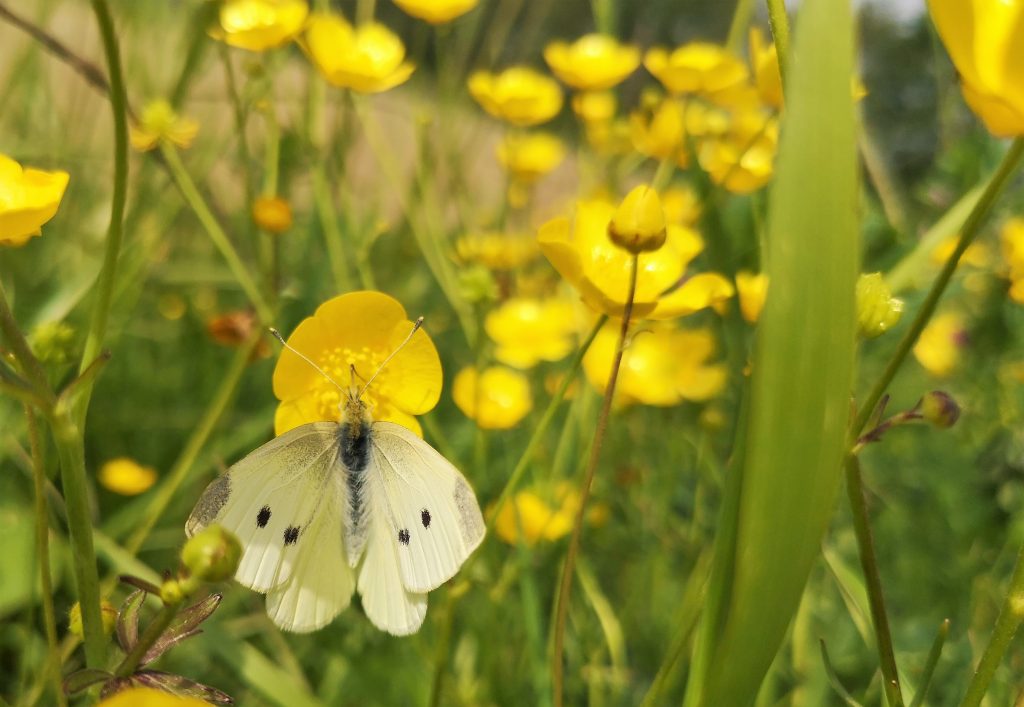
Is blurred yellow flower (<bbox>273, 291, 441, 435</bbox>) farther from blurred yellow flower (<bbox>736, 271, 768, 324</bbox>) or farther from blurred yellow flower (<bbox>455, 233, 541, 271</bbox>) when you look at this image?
blurred yellow flower (<bbox>455, 233, 541, 271</bbox>)

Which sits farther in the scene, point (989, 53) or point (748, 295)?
point (748, 295)

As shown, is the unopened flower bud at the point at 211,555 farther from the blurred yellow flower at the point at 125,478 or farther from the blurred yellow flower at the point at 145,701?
the blurred yellow flower at the point at 125,478

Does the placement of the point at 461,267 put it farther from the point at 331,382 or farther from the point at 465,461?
the point at 331,382

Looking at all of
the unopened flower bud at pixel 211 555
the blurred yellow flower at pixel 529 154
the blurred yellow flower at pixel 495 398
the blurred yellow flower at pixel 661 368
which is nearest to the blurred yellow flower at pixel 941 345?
the blurred yellow flower at pixel 661 368

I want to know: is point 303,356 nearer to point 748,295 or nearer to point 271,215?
point 271,215

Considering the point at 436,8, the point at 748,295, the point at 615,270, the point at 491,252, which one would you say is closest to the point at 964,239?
the point at 615,270
